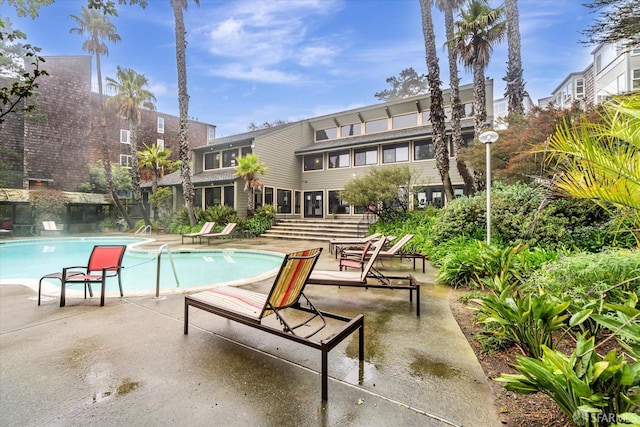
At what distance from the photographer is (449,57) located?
12328 mm

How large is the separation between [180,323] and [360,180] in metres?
10.4

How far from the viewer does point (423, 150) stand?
56.8 ft

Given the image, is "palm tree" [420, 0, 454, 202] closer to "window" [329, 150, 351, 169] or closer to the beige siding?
"window" [329, 150, 351, 169]

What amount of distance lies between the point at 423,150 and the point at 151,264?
15323mm

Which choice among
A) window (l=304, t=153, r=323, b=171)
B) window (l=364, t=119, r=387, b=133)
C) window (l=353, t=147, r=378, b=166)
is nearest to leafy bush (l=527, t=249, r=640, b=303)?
window (l=353, t=147, r=378, b=166)

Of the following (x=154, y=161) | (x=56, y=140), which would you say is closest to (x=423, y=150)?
(x=154, y=161)

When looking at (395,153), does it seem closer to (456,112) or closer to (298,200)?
(456,112)

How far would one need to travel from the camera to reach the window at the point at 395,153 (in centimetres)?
1789

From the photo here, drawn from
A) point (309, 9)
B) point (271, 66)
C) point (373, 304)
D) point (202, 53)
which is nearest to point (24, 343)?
point (373, 304)

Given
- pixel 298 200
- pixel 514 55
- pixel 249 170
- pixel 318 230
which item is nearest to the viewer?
pixel 514 55

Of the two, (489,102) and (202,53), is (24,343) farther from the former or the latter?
(202,53)

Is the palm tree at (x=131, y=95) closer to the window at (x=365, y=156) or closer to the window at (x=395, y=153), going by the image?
the window at (x=365, y=156)

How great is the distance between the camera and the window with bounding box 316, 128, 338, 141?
22.0m

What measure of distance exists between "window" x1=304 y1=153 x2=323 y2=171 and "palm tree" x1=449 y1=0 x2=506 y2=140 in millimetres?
11432
